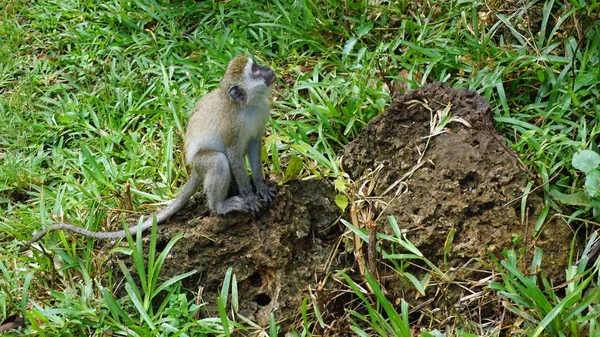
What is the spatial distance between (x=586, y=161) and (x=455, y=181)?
2.95 ft

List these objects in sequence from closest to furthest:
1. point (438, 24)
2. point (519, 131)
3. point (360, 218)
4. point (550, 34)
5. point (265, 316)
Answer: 1. point (265, 316)
2. point (360, 218)
3. point (519, 131)
4. point (550, 34)
5. point (438, 24)

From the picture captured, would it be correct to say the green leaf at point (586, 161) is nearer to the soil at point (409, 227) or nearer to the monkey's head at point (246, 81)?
the soil at point (409, 227)

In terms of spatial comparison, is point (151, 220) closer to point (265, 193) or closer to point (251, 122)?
point (265, 193)

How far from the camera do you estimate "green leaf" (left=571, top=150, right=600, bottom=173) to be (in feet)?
16.5

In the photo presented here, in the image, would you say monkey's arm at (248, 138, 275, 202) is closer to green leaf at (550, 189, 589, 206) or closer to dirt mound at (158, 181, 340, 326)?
dirt mound at (158, 181, 340, 326)

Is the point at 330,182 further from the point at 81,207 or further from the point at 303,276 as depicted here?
the point at 81,207

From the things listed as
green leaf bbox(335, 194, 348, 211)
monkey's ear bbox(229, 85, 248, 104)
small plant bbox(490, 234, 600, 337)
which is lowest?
small plant bbox(490, 234, 600, 337)

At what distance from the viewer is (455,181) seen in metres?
5.28

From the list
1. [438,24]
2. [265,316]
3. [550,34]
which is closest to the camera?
[265,316]

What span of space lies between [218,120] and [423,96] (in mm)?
1618

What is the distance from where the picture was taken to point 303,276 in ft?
17.4

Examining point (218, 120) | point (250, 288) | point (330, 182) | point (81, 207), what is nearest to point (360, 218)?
point (330, 182)

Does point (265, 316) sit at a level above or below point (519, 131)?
below

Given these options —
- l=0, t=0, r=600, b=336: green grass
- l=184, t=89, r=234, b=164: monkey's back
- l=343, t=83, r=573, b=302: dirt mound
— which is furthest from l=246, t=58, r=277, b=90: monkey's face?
l=343, t=83, r=573, b=302: dirt mound
